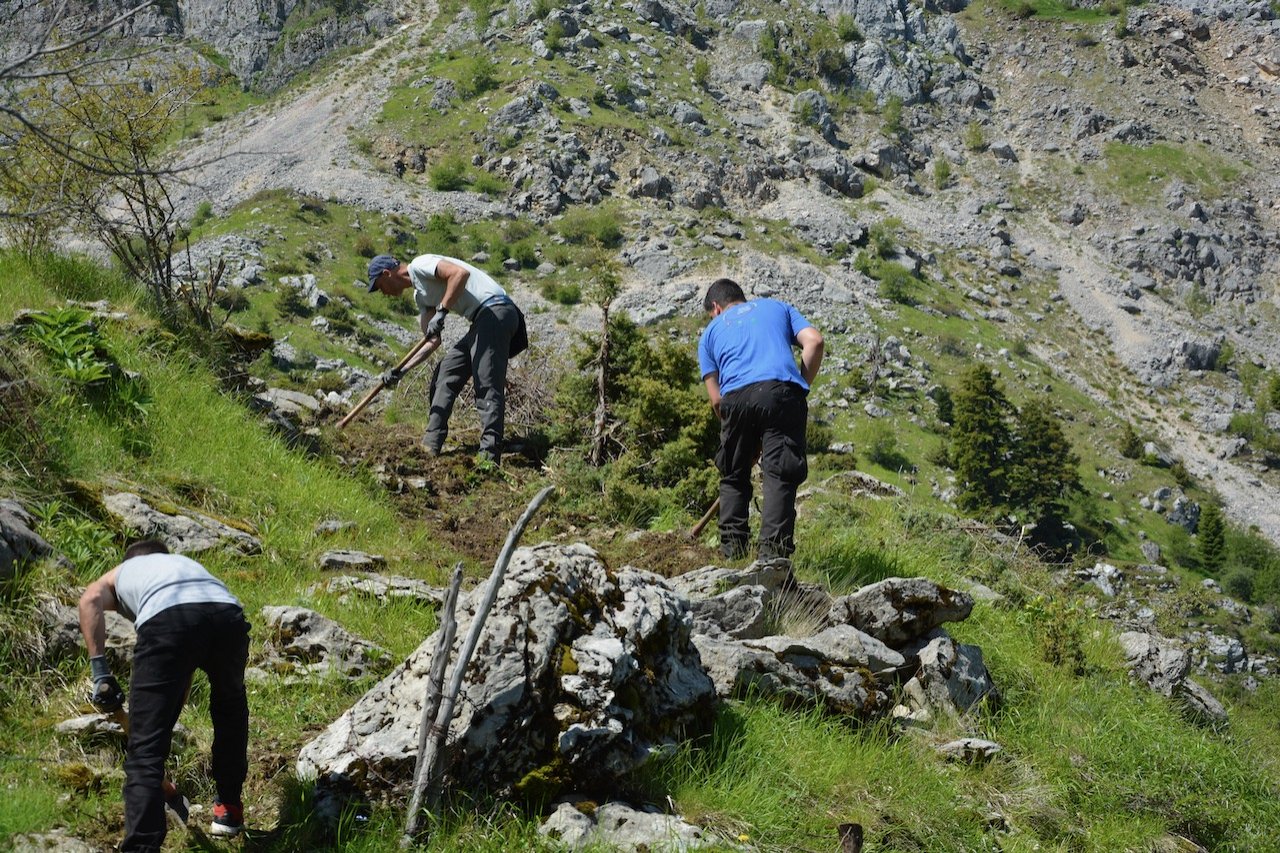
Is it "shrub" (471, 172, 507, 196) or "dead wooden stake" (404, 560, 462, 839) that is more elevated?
"dead wooden stake" (404, 560, 462, 839)

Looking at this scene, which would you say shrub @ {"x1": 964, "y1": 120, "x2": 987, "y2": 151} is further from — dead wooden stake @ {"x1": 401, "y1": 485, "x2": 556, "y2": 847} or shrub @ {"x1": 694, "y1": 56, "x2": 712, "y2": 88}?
dead wooden stake @ {"x1": 401, "y1": 485, "x2": 556, "y2": 847}

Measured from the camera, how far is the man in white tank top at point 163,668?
276 cm

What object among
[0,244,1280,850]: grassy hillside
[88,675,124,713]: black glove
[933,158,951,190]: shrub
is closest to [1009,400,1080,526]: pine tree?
[933,158,951,190]: shrub

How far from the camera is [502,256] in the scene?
58.9 meters

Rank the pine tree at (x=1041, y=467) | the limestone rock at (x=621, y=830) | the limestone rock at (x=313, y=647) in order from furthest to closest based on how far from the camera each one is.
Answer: the pine tree at (x=1041, y=467) < the limestone rock at (x=313, y=647) < the limestone rock at (x=621, y=830)

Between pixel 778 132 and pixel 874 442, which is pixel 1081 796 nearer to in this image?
pixel 874 442

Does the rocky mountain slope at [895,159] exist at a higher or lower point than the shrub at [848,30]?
lower

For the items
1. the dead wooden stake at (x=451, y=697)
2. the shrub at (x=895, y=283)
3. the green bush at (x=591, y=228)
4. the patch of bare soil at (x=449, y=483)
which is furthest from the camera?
the green bush at (x=591, y=228)

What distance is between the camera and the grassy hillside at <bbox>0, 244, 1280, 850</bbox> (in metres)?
3.33

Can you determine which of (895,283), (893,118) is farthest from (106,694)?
(893,118)

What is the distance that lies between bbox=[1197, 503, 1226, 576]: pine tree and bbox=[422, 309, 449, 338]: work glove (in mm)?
49343

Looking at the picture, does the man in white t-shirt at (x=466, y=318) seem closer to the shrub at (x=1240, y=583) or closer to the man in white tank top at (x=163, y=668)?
the man in white tank top at (x=163, y=668)

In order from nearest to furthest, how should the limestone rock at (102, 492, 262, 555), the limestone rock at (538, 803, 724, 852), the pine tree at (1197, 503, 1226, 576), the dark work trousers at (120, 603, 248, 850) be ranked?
1. the dark work trousers at (120, 603, 248, 850)
2. the limestone rock at (538, 803, 724, 852)
3. the limestone rock at (102, 492, 262, 555)
4. the pine tree at (1197, 503, 1226, 576)

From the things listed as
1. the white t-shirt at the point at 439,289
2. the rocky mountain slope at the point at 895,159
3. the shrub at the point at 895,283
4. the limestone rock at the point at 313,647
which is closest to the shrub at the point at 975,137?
the rocky mountain slope at the point at 895,159
